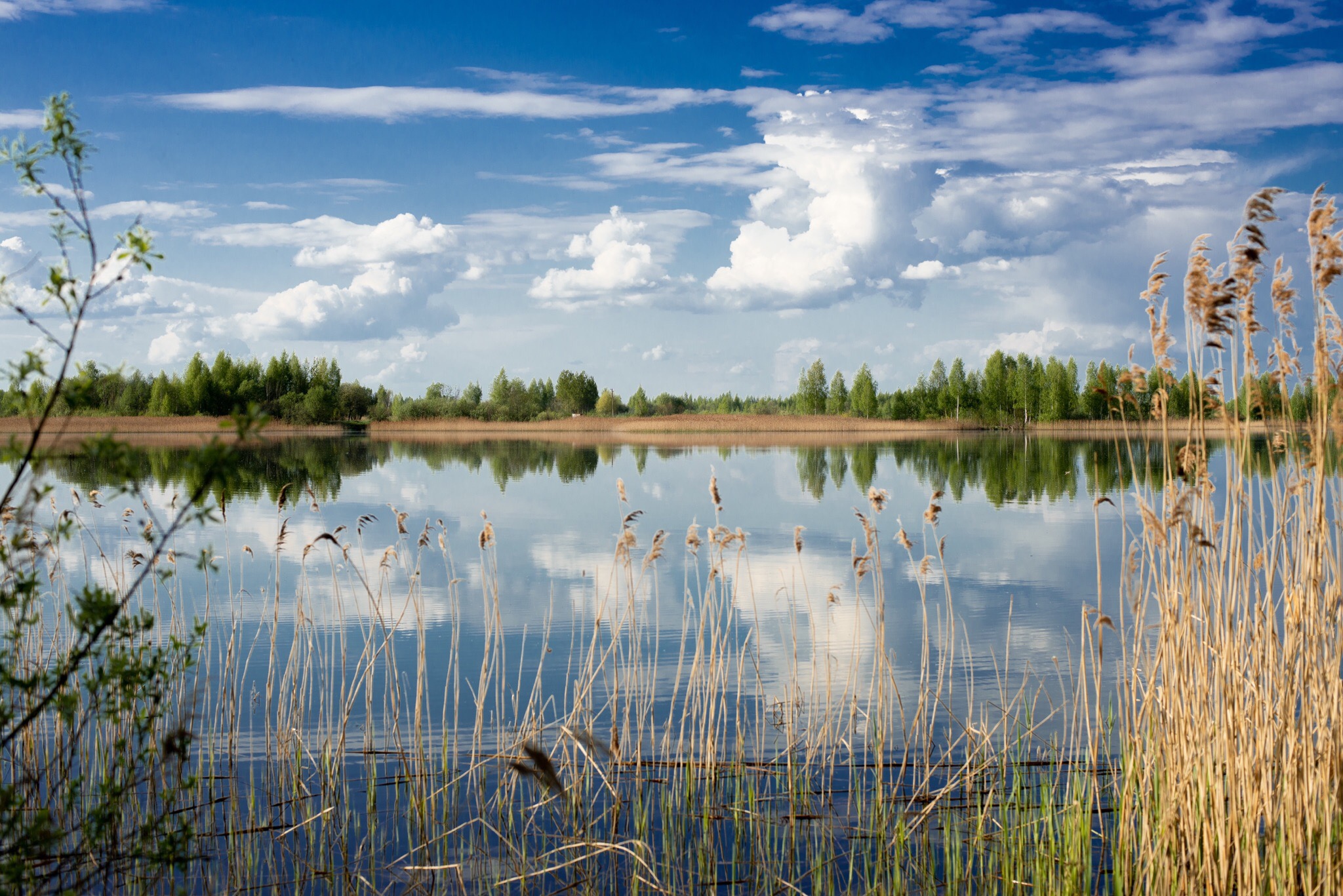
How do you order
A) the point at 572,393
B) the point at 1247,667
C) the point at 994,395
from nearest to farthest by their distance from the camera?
the point at 1247,667
the point at 994,395
the point at 572,393

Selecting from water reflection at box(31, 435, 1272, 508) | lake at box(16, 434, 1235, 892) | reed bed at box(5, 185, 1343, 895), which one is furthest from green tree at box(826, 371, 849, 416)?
reed bed at box(5, 185, 1343, 895)

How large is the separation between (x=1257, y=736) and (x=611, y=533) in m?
13.2

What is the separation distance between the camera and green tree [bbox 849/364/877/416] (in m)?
83.7

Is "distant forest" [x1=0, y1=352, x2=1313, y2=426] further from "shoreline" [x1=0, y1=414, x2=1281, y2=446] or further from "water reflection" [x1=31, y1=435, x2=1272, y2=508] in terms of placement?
"water reflection" [x1=31, y1=435, x2=1272, y2=508]

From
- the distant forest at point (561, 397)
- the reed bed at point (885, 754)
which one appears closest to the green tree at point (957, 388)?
the distant forest at point (561, 397)

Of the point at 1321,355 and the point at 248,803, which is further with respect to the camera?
the point at 248,803

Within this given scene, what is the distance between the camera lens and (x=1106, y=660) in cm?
839

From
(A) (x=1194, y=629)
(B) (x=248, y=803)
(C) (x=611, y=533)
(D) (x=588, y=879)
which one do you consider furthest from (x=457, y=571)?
(A) (x=1194, y=629)

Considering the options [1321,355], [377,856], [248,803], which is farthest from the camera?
[248,803]

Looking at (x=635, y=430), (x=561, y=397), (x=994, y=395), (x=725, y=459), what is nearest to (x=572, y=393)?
(x=561, y=397)

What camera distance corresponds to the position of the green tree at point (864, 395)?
8369 centimetres

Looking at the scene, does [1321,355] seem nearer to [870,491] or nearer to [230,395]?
[870,491]

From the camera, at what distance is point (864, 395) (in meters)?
83.6

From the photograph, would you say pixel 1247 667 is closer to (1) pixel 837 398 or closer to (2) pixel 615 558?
(2) pixel 615 558
